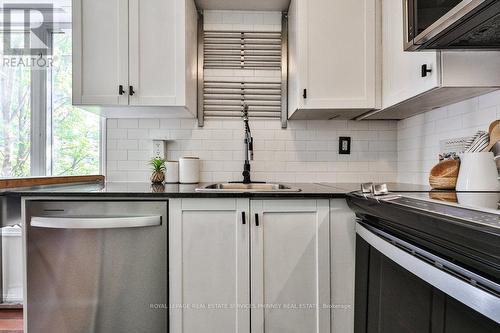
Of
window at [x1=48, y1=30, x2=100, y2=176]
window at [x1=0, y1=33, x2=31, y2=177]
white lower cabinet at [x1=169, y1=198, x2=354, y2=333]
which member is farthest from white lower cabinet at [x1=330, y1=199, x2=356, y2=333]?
window at [x1=0, y1=33, x2=31, y2=177]

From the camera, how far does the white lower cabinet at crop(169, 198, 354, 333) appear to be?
1381 millimetres

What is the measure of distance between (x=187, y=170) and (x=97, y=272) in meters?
0.81

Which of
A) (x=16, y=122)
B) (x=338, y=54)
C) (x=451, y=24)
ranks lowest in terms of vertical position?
(x=16, y=122)

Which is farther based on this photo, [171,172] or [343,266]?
[171,172]

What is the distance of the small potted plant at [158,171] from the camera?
1.94m

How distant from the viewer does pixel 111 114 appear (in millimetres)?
2004

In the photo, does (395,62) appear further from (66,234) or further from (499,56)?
(66,234)

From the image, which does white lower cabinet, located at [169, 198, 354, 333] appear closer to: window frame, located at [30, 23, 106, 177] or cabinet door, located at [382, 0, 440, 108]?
cabinet door, located at [382, 0, 440, 108]

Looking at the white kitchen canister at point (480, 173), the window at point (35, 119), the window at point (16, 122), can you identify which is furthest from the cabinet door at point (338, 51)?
the window at point (16, 122)

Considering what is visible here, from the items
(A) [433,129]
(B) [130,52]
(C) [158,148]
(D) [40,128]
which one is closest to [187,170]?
(C) [158,148]

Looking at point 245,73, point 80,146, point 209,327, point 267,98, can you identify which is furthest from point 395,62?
point 80,146

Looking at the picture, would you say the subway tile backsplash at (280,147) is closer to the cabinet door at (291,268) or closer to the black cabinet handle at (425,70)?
the cabinet door at (291,268)

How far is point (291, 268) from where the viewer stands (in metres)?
1.39

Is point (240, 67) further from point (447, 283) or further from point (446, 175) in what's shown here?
point (447, 283)
